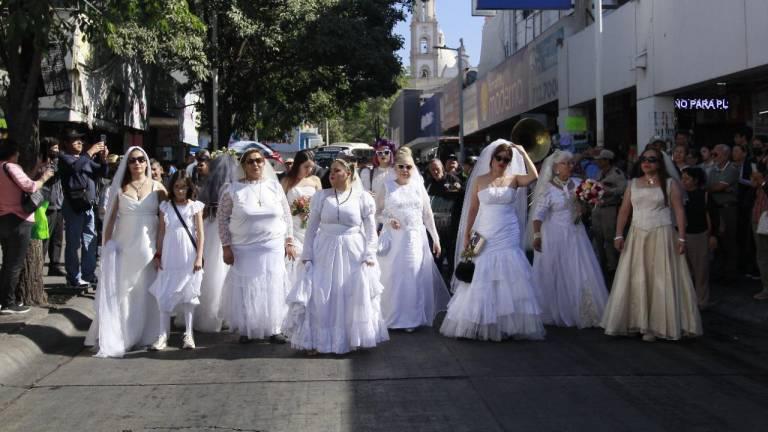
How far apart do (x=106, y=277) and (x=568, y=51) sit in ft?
56.2

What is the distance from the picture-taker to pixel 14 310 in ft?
32.6

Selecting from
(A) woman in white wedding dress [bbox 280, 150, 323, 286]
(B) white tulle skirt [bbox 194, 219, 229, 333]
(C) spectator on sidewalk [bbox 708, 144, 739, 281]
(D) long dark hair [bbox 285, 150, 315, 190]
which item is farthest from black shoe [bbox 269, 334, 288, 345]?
(C) spectator on sidewalk [bbox 708, 144, 739, 281]

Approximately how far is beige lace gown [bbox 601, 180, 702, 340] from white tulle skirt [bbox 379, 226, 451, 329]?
1.93 metres

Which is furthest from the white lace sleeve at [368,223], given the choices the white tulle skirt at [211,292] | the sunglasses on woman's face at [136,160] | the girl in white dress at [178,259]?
the sunglasses on woman's face at [136,160]

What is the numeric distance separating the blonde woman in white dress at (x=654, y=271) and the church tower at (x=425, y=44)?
154m

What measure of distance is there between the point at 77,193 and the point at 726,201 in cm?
881

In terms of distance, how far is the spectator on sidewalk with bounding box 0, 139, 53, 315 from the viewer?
959cm

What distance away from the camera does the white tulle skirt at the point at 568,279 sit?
1019cm

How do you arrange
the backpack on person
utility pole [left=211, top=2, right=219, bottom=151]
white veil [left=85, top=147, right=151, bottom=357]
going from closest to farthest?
white veil [left=85, top=147, right=151, bottom=357]
the backpack on person
utility pole [left=211, top=2, right=219, bottom=151]

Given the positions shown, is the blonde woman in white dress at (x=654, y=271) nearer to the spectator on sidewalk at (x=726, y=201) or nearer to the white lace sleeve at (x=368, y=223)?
the white lace sleeve at (x=368, y=223)

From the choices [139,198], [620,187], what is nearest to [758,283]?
[620,187]

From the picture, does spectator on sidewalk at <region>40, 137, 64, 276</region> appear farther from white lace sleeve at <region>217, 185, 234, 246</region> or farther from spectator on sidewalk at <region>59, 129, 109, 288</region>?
white lace sleeve at <region>217, 185, 234, 246</region>

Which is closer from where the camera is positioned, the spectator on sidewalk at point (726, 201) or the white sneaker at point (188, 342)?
the white sneaker at point (188, 342)

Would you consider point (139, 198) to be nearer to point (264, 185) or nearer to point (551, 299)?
point (264, 185)
